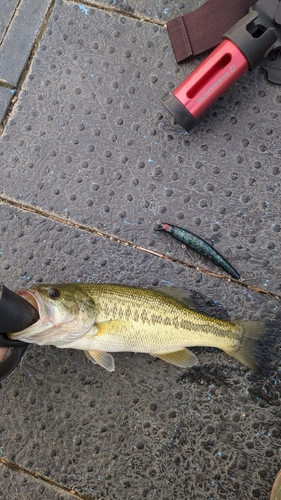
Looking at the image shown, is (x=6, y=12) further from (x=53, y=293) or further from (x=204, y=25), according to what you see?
(x=53, y=293)

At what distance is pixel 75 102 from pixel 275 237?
151 centimetres

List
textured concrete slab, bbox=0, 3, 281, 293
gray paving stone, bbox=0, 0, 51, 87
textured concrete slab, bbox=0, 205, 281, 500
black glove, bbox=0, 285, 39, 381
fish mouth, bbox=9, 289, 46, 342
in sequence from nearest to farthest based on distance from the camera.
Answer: black glove, bbox=0, 285, 39, 381 → fish mouth, bbox=9, 289, 46, 342 → textured concrete slab, bbox=0, 205, 281, 500 → textured concrete slab, bbox=0, 3, 281, 293 → gray paving stone, bbox=0, 0, 51, 87

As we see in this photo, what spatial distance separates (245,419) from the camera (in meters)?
2.57

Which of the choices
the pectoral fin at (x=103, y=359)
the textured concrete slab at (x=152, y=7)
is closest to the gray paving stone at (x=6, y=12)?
the textured concrete slab at (x=152, y=7)

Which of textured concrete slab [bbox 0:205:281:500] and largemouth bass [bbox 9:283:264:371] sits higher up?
largemouth bass [bbox 9:283:264:371]

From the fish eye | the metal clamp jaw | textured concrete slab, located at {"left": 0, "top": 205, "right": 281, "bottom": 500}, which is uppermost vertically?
the metal clamp jaw

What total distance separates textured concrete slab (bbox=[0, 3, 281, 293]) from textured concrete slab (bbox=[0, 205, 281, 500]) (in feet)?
0.60

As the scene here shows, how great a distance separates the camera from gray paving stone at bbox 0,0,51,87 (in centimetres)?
294

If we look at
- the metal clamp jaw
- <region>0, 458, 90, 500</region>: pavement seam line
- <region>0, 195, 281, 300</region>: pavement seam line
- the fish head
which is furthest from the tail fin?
the metal clamp jaw

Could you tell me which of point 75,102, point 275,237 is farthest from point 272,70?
point 75,102

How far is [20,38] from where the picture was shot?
295cm

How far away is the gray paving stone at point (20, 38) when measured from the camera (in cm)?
294

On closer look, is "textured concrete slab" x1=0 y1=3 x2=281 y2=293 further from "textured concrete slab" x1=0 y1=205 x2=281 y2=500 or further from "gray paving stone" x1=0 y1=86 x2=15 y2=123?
"textured concrete slab" x1=0 y1=205 x2=281 y2=500

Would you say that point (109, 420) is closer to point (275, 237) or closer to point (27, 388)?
point (27, 388)
